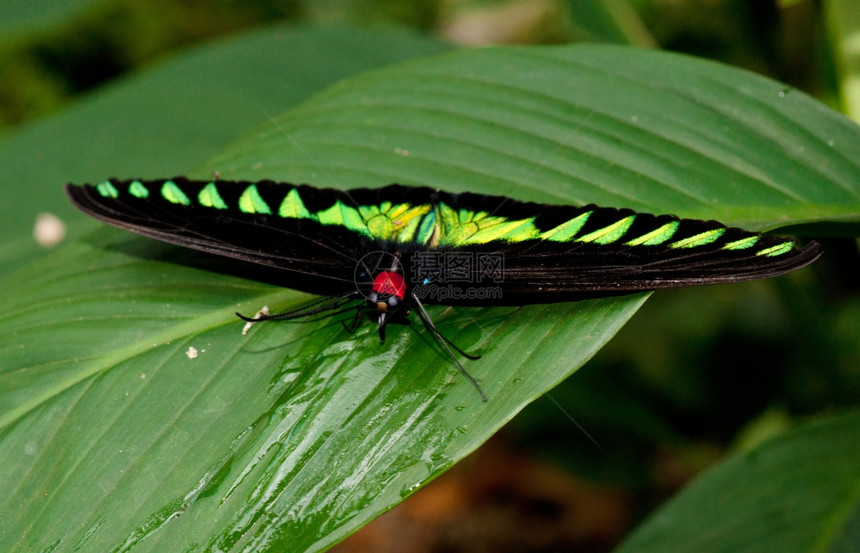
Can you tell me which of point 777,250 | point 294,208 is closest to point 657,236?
point 777,250

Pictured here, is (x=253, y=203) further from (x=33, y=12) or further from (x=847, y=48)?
(x=33, y=12)

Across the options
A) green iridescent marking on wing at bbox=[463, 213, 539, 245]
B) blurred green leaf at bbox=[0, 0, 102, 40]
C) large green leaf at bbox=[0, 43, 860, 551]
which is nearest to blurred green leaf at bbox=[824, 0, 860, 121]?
large green leaf at bbox=[0, 43, 860, 551]

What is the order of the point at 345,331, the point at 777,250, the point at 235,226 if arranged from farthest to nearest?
the point at 235,226 → the point at 345,331 → the point at 777,250

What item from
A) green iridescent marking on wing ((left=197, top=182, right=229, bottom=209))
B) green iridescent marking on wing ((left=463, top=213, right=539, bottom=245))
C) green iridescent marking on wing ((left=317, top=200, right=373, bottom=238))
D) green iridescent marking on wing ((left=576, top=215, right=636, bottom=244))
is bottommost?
green iridescent marking on wing ((left=576, top=215, right=636, bottom=244))

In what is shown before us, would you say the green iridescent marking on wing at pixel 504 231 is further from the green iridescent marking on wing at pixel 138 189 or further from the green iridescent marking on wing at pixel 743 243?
the green iridescent marking on wing at pixel 138 189

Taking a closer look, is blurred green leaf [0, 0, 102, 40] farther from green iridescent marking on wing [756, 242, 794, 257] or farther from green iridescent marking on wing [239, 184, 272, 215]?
green iridescent marking on wing [756, 242, 794, 257]

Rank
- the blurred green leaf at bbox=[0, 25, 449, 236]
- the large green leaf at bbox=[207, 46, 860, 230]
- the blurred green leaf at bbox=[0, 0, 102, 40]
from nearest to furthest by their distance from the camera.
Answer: the large green leaf at bbox=[207, 46, 860, 230], the blurred green leaf at bbox=[0, 25, 449, 236], the blurred green leaf at bbox=[0, 0, 102, 40]
